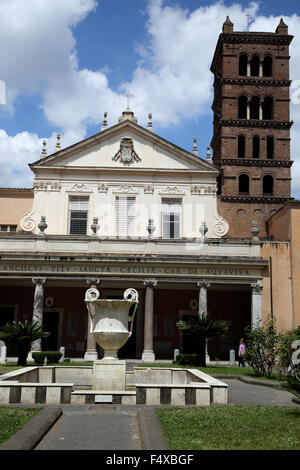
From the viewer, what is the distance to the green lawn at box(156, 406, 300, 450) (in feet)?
24.2

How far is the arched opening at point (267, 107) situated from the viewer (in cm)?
4207

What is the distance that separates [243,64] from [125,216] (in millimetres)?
19372

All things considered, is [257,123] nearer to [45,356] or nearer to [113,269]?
[113,269]

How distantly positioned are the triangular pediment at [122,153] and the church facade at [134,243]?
2.4 inches

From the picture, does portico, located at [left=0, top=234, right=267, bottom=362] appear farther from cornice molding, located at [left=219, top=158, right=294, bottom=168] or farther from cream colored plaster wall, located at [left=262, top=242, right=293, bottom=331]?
cornice molding, located at [left=219, top=158, right=294, bottom=168]

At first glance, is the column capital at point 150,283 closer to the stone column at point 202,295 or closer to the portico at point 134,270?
the portico at point 134,270

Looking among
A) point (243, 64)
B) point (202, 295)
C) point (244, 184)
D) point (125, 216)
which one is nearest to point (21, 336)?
point (202, 295)

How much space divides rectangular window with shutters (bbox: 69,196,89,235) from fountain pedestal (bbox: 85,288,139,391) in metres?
18.2

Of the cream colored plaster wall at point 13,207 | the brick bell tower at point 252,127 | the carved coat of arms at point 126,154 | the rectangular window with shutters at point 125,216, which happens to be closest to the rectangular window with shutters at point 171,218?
the rectangular window with shutters at point 125,216

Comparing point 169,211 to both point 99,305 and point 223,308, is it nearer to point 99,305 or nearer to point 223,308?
point 223,308

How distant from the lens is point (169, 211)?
3234 centimetres

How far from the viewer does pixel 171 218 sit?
32188 millimetres

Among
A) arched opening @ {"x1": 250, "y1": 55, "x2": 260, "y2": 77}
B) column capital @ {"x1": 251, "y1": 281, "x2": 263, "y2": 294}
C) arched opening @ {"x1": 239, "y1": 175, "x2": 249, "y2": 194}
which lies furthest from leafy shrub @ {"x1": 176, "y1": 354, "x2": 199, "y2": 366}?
arched opening @ {"x1": 250, "y1": 55, "x2": 260, "y2": 77}
